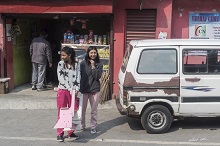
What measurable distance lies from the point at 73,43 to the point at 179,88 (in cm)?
448

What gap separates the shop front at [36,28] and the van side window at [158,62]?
287 cm

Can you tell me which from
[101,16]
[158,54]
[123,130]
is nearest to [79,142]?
[123,130]

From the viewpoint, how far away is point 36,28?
39.2 feet

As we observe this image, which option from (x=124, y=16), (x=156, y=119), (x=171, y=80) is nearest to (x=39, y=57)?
(x=124, y=16)

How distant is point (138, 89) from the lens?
260 inches

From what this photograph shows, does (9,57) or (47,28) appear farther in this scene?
(47,28)

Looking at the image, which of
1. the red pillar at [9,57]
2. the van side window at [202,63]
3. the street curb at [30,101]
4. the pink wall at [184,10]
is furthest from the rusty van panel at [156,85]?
the red pillar at [9,57]

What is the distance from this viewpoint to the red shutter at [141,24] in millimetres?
9609

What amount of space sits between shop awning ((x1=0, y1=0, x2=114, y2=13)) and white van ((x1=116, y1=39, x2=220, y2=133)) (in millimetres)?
2903

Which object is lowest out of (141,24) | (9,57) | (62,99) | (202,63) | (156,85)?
(62,99)

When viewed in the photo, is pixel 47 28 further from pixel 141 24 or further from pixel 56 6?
pixel 141 24

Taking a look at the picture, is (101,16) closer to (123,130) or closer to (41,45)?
(41,45)

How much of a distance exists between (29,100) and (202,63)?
4804 mm

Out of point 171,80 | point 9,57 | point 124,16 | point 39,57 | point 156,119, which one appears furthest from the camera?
point 39,57
